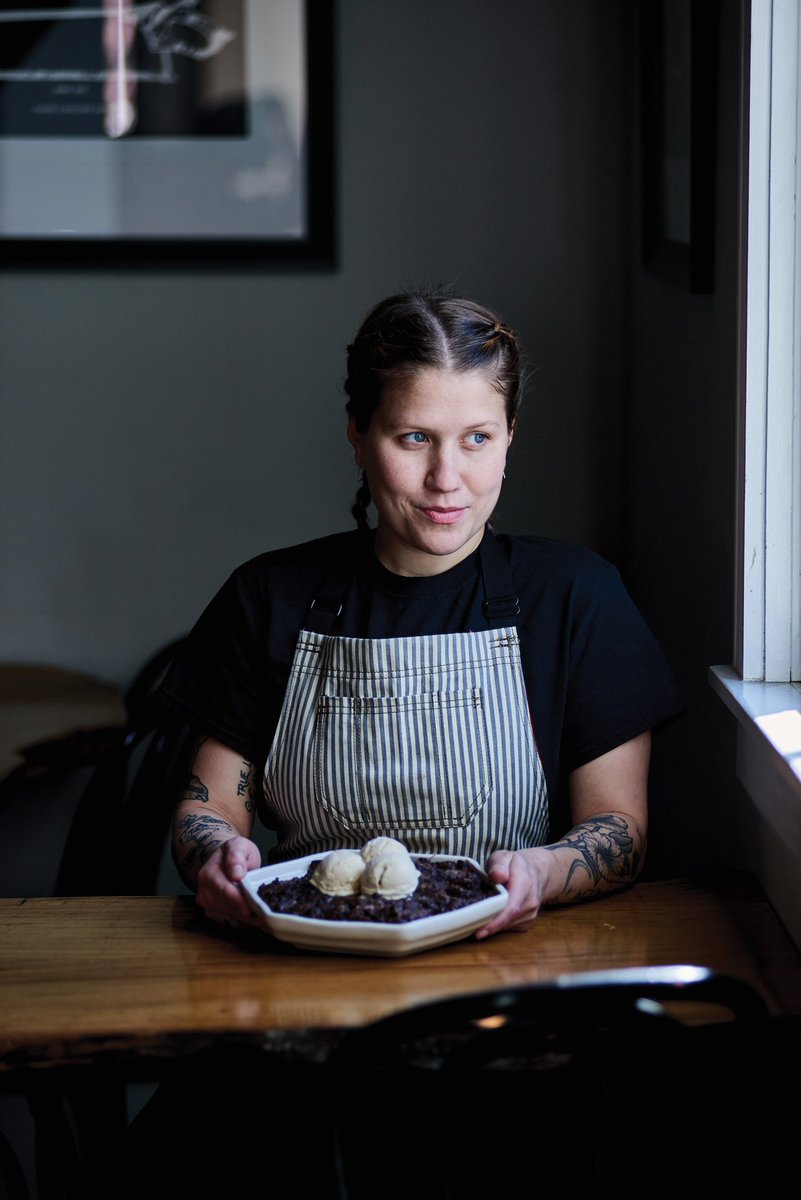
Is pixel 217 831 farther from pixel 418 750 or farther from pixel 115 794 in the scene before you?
pixel 115 794

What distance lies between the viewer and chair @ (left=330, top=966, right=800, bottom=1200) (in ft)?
3.05

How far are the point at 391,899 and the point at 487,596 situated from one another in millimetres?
488

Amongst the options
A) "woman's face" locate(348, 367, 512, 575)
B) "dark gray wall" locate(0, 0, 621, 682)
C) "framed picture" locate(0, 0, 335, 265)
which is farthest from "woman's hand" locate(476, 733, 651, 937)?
"framed picture" locate(0, 0, 335, 265)

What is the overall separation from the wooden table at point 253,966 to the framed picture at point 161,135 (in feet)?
5.55

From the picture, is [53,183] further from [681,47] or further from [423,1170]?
[423,1170]

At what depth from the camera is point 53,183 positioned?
274 cm

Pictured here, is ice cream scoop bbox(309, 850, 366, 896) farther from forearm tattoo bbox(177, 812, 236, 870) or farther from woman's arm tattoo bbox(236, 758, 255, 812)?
woman's arm tattoo bbox(236, 758, 255, 812)

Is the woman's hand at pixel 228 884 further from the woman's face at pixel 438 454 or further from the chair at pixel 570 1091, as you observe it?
the woman's face at pixel 438 454

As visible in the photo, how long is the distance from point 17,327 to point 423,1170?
212 cm

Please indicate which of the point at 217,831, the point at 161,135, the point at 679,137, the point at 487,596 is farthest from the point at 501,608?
the point at 161,135

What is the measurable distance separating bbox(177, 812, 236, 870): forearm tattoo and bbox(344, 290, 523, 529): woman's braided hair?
525 millimetres

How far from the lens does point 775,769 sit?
1337 mm

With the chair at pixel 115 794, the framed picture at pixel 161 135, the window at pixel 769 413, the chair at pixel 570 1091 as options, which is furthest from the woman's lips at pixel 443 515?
the framed picture at pixel 161 135

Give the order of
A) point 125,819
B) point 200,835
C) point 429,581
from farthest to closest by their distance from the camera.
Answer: point 125,819 → point 429,581 → point 200,835
